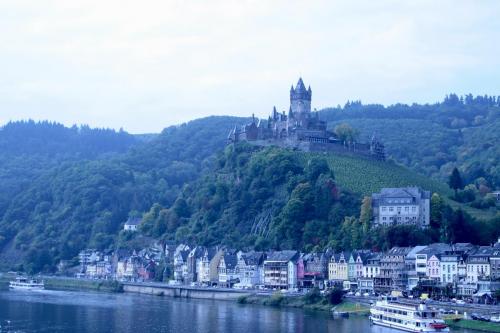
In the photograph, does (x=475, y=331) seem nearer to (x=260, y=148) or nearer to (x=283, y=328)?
(x=283, y=328)

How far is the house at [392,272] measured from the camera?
81.2 m

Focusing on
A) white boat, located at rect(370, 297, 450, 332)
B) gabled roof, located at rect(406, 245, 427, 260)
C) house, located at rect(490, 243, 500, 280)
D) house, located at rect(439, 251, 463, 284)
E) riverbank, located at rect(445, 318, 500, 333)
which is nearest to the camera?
riverbank, located at rect(445, 318, 500, 333)

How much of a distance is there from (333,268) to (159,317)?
75.0 ft

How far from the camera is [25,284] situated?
4454 inches

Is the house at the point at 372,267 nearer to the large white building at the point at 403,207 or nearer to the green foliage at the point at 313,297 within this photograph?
the green foliage at the point at 313,297

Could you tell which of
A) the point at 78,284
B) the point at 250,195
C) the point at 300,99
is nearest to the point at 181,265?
the point at 250,195

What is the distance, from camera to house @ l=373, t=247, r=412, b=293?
8125 cm

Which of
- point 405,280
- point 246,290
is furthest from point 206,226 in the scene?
point 405,280

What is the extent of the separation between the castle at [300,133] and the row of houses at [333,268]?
21.5m

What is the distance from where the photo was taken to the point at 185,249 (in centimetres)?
11075

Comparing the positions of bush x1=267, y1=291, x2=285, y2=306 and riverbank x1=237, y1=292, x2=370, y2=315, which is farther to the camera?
bush x1=267, y1=291, x2=285, y2=306

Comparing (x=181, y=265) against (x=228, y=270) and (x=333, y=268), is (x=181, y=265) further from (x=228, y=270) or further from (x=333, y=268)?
(x=333, y=268)

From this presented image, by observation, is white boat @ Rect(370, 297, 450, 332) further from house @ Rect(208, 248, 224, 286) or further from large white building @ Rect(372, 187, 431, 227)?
house @ Rect(208, 248, 224, 286)

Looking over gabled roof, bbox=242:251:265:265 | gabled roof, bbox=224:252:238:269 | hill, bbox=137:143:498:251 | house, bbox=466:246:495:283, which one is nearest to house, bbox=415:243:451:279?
house, bbox=466:246:495:283
